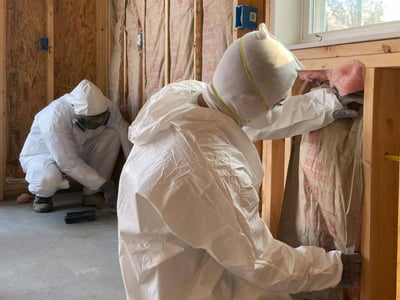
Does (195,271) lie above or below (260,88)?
below

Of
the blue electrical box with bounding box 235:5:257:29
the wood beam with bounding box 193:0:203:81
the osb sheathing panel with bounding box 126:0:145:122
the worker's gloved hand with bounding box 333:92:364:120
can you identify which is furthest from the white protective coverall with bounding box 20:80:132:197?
the worker's gloved hand with bounding box 333:92:364:120

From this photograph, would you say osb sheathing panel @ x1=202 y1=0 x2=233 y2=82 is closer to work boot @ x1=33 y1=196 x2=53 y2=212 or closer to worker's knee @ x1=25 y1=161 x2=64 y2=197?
worker's knee @ x1=25 y1=161 x2=64 y2=197

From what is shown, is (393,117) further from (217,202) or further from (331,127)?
(217,202)

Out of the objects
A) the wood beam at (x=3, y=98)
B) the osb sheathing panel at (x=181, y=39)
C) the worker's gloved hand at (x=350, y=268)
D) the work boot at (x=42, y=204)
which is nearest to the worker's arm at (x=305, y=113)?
the worker's gloved hand at (x=350, y=268)

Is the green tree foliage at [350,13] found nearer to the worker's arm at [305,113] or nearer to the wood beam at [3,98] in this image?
the worker's arm at [305,113]

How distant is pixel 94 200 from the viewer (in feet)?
13.5

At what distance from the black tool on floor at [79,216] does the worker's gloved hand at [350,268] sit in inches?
103

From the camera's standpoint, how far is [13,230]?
3.39 meters

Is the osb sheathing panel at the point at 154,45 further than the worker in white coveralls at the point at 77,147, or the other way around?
the worker in white coveralls at the point at 77,147

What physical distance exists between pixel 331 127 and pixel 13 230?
272 centimetres

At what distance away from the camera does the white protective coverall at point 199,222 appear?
122cm

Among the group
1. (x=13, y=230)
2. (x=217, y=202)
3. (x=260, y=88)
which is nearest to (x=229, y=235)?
(x=217, y=202)

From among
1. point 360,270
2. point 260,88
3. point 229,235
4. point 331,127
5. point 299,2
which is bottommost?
point 360,270

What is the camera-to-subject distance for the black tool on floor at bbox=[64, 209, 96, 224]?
3.60 m
